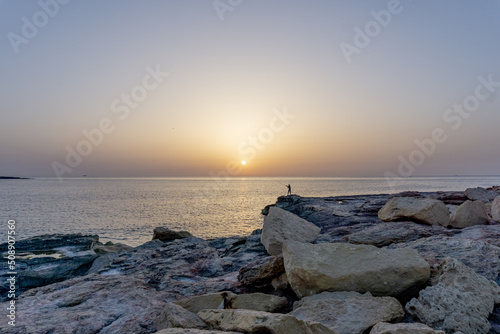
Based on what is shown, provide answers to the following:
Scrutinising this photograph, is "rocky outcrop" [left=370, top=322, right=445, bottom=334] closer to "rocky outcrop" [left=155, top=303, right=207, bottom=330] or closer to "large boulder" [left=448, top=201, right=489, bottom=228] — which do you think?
"rocky outcrop" [left=155, top=303, right=207, bottom=330]

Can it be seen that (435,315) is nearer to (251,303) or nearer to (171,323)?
(251,303)

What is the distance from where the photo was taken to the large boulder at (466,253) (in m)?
4.91

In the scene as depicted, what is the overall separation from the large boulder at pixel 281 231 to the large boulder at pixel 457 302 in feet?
12.0

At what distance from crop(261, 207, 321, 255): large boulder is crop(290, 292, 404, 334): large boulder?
3.36 meters

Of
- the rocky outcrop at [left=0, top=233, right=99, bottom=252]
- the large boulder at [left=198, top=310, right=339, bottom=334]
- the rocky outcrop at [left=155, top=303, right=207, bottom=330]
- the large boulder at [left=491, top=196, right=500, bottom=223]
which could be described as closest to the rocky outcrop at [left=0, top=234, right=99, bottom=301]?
the rocky outcrop at [left=0, top=233, right=99, bottom=252]

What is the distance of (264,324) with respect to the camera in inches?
120

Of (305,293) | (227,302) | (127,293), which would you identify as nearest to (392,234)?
(305,293)

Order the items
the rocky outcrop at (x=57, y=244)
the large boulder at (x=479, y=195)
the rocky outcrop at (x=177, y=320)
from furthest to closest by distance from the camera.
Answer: the rocky outcrop at (x=57, y=244), the large boulder at (x=479, y=195), the rocky outcrop at (x=177, y=320)

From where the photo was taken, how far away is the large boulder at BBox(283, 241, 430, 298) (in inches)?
174

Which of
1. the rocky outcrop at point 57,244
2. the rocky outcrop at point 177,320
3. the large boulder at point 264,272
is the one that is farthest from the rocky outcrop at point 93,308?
the rocky outcrop at point 57,244

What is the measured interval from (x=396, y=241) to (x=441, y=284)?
3024mm

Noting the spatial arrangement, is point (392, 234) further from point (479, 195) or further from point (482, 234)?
point (479, 195)

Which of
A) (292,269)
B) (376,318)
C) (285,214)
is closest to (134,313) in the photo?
(292,269)

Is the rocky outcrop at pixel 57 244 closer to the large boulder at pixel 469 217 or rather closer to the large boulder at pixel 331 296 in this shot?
the large boulder at pixel 331 296
